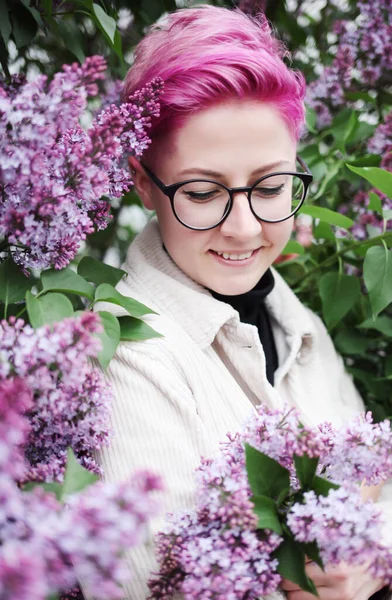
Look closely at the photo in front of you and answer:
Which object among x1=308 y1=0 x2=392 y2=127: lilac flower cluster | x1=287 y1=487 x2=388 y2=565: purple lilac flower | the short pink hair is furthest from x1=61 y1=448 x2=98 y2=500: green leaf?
x1=308 y1=0 x2=392 y2=127: lilac flower cluster

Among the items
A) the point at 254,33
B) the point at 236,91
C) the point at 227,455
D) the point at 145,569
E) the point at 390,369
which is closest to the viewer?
the point at 227,455

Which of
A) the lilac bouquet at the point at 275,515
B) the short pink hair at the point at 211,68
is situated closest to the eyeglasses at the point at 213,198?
the short pink hair at the point at 211,68

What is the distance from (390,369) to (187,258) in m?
0.69

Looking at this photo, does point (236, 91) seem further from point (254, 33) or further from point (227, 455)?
point (227, 455)

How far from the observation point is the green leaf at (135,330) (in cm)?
109

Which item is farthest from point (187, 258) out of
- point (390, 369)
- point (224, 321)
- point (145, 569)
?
point (390, 369)

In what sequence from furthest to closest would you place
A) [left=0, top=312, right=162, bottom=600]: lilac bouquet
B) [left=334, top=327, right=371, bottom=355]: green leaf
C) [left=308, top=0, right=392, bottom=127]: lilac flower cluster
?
1. [left=308, top=0, right=392, bottom=127]: lilac flower cluster
2. [left=334, top=327, right=371, bottom=355]: green leaf
3. [left=0, top=312, right=162, bottom=600]: lilac bouquet

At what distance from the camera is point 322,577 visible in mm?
1007

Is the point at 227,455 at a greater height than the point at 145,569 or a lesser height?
greater

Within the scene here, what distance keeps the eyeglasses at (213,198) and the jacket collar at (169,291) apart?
0.15 meters

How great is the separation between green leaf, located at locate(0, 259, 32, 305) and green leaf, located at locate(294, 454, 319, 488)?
487 millimetres

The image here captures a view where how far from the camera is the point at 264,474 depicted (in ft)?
2.76

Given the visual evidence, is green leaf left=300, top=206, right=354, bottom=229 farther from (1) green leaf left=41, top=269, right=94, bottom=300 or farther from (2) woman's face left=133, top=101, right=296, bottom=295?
(1) green leaf left=41, top=269, right=94, bottom=300

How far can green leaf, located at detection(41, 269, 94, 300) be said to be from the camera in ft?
3.22
